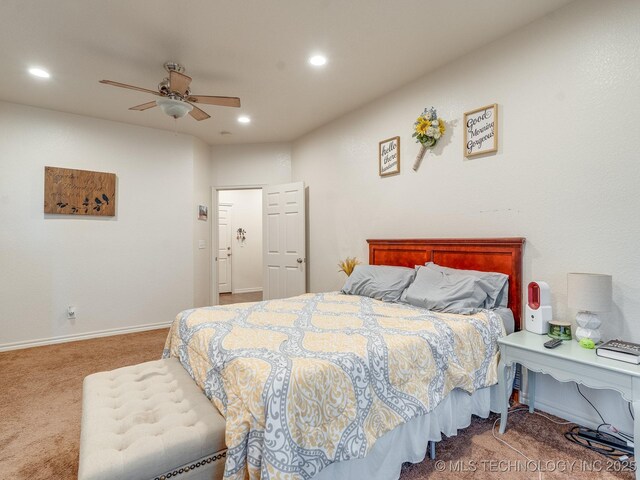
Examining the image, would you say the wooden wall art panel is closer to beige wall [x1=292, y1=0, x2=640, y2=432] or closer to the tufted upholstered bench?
the tufted upholstered bench

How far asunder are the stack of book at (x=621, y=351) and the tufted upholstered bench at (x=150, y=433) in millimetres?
1964

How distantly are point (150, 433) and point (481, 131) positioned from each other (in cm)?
296

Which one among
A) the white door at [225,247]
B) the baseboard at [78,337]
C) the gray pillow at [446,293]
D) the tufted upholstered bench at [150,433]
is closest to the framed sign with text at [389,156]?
the gray pillow at [446,293]

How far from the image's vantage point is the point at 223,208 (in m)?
7.23

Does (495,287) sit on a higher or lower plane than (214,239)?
lower

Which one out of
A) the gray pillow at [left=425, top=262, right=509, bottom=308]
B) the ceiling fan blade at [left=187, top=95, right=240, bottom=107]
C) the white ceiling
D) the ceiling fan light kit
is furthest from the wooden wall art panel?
the gray pillow at [left=425, top=262, right=509, bottom=308]

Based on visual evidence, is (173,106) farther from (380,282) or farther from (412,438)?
(412,438)

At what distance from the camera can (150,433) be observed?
135cm

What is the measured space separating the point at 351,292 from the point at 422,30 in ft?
7.34

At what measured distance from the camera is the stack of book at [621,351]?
65.4 inches

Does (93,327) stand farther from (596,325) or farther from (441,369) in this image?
(596,325)

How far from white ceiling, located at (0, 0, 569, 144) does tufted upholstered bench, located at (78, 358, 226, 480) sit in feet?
7.92

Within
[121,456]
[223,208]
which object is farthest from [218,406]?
[223,208]

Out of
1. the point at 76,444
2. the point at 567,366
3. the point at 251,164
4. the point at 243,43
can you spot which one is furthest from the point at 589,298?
the point at 251,164
